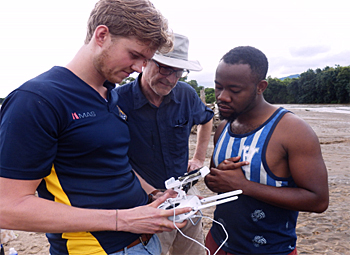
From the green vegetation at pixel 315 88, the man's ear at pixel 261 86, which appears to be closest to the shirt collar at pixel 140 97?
the man's ear at pixel 261 86

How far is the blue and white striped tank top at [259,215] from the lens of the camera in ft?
6.35

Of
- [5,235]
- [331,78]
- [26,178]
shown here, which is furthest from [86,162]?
[331,78]

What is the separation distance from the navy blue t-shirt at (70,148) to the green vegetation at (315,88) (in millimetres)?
47250

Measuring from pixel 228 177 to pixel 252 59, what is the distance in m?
0.92

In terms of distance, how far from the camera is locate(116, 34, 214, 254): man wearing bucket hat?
2689 millimetres

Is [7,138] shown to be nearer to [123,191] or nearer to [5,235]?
[123,191]

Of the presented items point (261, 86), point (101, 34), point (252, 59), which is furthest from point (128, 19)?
point (261, 86)

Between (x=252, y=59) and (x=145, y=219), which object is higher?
(x=252, y=59)

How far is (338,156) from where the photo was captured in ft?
35.6

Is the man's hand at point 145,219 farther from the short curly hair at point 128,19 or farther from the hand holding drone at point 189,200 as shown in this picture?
the short curly hair at point 128,19

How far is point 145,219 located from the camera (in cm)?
163

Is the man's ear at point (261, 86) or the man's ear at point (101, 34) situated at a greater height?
the man's ear at point (101, 34)

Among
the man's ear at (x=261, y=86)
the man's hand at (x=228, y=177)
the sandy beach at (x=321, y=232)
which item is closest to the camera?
the man's hand at (x=228, y=177)

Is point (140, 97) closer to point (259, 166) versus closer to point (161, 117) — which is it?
point (161, 117)
